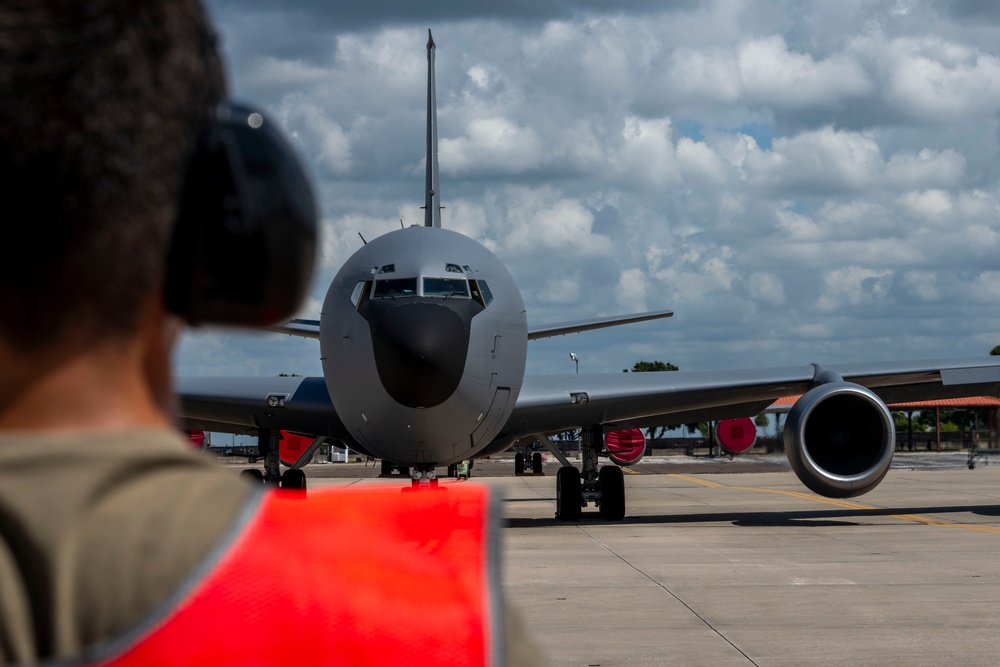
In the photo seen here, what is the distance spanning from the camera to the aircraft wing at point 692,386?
14164 mm

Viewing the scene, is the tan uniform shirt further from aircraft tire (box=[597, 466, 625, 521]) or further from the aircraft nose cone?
aircraft tire (box=[597, 466, 625, 521])

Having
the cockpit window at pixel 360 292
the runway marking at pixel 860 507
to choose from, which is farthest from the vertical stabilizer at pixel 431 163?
the runway marking at pixel 860 507

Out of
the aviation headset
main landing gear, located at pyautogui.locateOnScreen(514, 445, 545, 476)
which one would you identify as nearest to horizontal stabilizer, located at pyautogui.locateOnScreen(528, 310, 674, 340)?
the aviation headset

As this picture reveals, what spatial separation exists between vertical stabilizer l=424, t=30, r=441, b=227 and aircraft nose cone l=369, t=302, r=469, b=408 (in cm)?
483

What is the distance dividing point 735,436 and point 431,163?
18.7 meters

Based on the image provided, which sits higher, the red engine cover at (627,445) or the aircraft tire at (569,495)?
the red engine cover at (627,445)

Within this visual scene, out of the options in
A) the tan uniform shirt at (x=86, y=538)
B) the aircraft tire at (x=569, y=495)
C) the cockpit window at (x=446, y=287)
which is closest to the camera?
the tan uniform shirt at (x=86, y=538)

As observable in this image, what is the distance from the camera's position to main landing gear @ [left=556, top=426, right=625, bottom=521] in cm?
1552

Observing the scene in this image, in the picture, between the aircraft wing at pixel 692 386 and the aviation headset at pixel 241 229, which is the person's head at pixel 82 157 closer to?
the aviation headset at pixel 241 229

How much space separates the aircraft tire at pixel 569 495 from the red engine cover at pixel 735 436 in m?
16.0

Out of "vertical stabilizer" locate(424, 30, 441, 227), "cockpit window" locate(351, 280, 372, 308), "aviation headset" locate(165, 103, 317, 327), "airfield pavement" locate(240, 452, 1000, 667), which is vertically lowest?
"airfield pavement" locate(240, 452, 1000, 667)

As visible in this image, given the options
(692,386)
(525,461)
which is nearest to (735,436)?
(525,461)

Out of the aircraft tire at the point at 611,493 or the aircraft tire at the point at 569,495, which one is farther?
the aircraft tire at the point at 569,495

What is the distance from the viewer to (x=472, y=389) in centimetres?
1084
